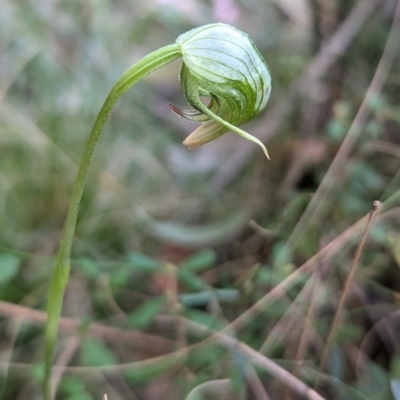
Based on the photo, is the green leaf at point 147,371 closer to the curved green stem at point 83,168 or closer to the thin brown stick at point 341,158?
the curved green stem at point 83,168

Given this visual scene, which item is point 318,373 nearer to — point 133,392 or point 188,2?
point 133,392

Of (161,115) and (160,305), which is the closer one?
(160,305)

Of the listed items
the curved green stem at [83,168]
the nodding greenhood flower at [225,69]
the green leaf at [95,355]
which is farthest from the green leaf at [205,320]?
the nodding greenhood flower at [225,69]

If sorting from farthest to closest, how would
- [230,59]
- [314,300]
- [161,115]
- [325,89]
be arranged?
[161,115]
[325,89]
[314,300]
[230,59]

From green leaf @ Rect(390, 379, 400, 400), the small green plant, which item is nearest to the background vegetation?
green leaf @ Rect(390, 379, 400, 400)

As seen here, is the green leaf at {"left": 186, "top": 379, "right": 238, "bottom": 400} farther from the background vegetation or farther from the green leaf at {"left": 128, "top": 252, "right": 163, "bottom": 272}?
the green leaf at {"left": 128, "top": 252, "right": 163, "bottom": 272}

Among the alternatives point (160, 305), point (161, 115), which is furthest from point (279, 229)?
point (161, 115)

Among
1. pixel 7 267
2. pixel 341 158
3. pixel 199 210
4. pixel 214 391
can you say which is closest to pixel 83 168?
pixel 7 267

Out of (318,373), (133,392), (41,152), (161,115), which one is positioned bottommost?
(133,392)
